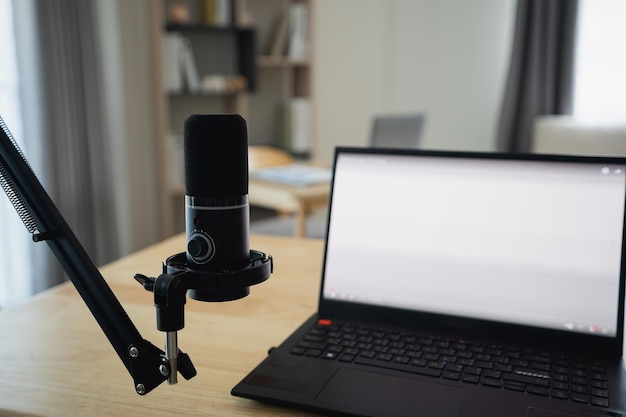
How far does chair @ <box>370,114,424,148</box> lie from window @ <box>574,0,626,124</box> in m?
1.58

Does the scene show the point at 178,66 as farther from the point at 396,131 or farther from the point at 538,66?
the point at 538,66

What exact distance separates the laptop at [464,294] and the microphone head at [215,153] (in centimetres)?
27

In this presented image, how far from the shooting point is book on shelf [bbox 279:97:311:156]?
416 cm

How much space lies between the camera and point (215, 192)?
60 cm

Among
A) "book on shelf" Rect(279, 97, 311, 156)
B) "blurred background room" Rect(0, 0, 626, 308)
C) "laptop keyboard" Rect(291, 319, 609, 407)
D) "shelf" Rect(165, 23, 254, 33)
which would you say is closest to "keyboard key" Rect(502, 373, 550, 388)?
"laptop keyboard" Rect(291, 319, 609, 407)

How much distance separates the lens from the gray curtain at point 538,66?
397 centimetres

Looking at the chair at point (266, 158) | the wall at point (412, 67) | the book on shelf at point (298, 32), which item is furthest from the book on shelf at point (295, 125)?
the chair at point (266, 158)

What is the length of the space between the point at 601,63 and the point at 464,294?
355cm

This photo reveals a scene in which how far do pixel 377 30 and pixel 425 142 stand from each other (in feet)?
3.04

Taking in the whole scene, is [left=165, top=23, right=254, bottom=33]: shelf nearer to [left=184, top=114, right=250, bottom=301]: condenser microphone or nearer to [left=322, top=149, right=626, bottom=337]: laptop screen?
[left=322, top=149, right=626, bottom=337]: laptop screen

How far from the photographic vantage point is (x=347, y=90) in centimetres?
478

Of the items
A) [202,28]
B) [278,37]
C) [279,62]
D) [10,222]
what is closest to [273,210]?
[279,62]

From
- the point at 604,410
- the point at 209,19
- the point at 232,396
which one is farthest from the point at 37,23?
the point at 604,410

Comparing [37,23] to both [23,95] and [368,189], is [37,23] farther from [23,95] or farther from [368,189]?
[368,189]
